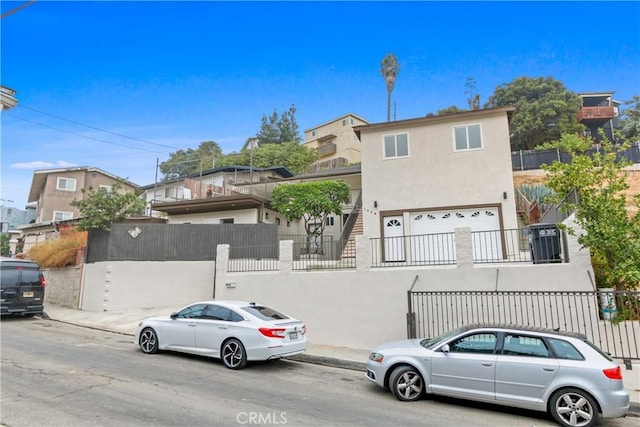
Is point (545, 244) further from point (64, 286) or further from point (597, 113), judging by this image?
point (597, 113)

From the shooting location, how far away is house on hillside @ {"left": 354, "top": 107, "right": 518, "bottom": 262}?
15.7 metres

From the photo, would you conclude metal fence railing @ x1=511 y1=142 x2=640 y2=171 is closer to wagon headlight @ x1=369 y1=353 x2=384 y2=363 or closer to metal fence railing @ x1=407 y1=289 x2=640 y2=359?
metal fence railing @ x1=407 y1=289 x2=640 y2=359

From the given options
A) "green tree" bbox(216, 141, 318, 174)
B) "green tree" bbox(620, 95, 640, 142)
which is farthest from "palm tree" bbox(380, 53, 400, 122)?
"green tree" bbox(620, 95, 640, 142)

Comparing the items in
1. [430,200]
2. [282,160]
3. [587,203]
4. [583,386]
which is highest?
[282,160]

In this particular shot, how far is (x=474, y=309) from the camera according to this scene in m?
9.70

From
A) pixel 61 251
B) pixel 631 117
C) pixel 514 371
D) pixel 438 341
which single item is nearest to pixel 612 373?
pixel 514 371

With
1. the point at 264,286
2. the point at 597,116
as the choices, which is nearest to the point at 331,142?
the point at 597,116

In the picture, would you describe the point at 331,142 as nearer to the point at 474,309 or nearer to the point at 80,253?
the point at 80,253

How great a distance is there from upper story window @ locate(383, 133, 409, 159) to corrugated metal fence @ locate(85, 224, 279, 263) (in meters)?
6.69

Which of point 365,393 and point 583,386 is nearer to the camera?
point 583,386

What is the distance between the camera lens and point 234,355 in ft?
27.5

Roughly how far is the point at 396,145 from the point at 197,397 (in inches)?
549

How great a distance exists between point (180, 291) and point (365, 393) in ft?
38.5
